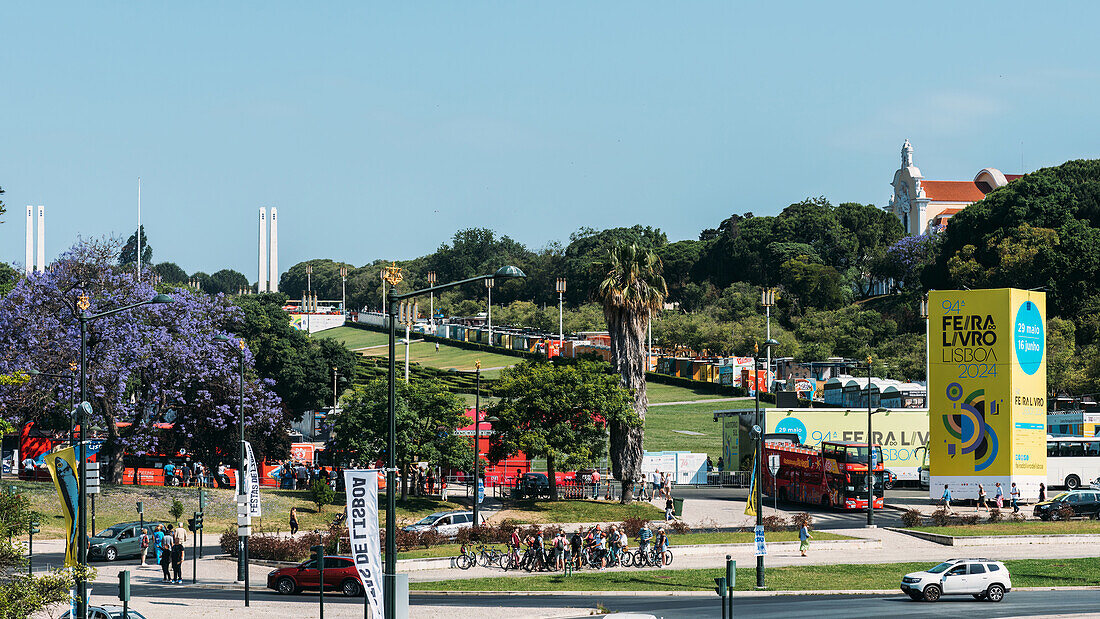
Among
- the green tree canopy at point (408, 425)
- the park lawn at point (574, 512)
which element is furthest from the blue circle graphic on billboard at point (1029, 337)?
the green tree canopy at point (408, 425)

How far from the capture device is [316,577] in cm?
3825

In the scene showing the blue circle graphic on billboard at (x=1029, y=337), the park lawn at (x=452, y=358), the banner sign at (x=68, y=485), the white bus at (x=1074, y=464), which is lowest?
the white bus at (x=1074, y=464)

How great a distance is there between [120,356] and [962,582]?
4067 cm

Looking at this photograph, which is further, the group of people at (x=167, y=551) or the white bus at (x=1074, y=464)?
the white bus at (x=1074, y=464)

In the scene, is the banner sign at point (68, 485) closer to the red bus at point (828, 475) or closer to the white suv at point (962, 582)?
the white suv at point (962, 582)

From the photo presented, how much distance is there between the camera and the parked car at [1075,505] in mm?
56094

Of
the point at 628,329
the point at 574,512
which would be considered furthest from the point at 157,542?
the point at 628,329

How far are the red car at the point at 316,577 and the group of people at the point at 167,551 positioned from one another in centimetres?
337

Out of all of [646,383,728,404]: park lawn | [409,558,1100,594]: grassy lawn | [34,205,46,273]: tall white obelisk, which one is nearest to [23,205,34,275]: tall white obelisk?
[34,205,46,273]: tall white obelisk

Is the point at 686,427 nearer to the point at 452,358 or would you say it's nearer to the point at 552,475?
the point at 552,475

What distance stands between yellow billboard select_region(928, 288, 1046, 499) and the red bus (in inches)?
137

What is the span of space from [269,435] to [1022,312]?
143ft

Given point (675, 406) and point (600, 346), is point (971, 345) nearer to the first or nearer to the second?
point (675, 406)

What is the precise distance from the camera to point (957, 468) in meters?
60.2
